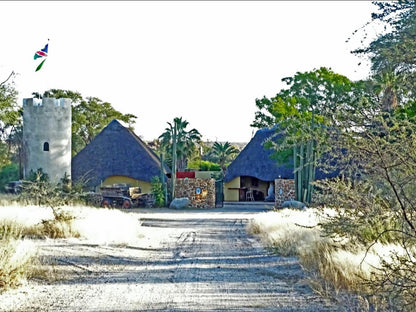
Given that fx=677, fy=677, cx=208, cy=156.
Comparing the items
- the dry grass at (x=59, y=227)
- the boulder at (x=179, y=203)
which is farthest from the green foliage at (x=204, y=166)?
the dry grass at (x=59, y=227)

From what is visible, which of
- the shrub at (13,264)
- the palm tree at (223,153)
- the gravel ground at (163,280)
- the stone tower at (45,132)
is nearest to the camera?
the gravel ground at (163,280)

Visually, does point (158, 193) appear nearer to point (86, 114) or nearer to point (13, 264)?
point (86, 114)

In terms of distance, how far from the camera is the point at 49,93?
6481cm

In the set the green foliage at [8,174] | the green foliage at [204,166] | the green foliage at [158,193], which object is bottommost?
the green foliage at [158,193]

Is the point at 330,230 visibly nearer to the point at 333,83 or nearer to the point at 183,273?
the point at 183,273

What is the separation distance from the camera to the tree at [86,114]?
212 ft

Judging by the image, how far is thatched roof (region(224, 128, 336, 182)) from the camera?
54375mm

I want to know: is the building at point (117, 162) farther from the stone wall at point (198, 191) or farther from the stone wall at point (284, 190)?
the stone wall at point (284, 190)

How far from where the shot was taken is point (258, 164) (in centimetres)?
5569

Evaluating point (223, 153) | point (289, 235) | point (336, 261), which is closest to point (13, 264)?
point (336, 261)

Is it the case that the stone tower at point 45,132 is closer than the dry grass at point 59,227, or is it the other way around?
the dry grass at point 59,227

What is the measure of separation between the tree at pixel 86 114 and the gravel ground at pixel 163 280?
46.5 metres

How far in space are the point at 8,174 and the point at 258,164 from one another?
19798mm

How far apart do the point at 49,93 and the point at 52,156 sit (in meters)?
23.0
